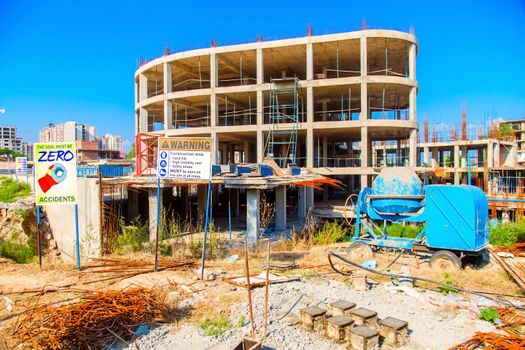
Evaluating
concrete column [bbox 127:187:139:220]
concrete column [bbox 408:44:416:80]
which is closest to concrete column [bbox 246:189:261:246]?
concrete column [bbox 127:187:139:220]

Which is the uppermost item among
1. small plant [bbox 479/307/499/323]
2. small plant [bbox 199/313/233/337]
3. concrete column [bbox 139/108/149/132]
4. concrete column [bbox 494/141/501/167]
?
concrete column [bbox 139/108/149/132]

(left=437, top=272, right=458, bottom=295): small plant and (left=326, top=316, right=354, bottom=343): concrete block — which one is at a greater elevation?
(left=326, top=316, right=354, bottom=343): concrete block

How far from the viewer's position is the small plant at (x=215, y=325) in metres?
5.24

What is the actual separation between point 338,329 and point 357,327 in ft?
0.90

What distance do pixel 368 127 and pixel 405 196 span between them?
13620mm

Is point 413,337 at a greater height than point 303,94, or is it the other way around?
point 303,94

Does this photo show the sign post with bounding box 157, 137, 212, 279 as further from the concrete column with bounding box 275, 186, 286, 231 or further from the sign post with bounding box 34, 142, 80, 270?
the concrete column with bounding box 275, 186, 286, 231

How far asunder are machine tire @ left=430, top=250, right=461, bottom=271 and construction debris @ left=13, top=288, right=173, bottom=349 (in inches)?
283

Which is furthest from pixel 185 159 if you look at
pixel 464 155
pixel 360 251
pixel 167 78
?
pixel 464 155

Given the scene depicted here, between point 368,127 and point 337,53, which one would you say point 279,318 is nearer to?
point 368,127

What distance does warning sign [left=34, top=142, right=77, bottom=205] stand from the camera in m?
7.81

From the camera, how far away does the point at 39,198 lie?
7.78 metres

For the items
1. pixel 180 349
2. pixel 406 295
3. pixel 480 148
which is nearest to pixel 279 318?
pixel 180 349

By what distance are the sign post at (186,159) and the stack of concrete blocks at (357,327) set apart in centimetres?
295
